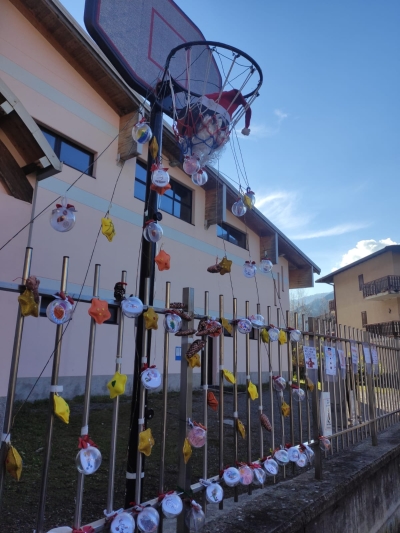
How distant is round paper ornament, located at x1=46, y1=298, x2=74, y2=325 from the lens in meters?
1.62

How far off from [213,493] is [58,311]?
1378 mm

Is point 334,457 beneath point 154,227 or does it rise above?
beneath

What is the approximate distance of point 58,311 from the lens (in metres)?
1.62

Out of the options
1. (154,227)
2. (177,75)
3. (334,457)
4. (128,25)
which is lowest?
(334,457)

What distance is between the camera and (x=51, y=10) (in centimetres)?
820

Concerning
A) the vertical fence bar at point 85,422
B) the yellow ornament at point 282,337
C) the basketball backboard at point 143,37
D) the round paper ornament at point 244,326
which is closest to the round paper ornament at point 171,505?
the vertical fence bar at point 85,422

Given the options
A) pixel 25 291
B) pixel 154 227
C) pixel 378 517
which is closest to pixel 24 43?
pixel 154 227

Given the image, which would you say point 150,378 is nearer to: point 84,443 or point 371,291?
point 84,443

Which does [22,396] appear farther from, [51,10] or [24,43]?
[51,10]

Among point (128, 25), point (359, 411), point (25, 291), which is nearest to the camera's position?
point (25, 291)

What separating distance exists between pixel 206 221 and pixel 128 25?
10363 millimetres

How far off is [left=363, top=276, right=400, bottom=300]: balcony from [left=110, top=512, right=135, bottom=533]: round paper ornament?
25025mm

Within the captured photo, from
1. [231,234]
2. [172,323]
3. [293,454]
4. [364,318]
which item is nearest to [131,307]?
[172,323]

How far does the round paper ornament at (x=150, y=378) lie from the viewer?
187 cm
